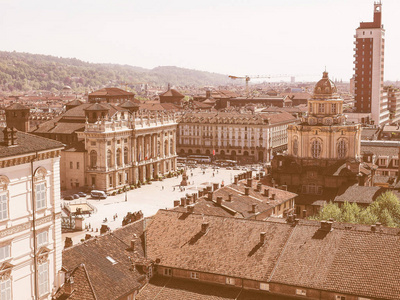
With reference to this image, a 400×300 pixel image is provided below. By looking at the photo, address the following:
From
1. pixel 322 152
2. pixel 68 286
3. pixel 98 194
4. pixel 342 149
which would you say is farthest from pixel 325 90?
pixel 68 286

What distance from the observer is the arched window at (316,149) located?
389 feet

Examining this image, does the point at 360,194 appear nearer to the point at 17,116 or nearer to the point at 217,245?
the point at 217,245

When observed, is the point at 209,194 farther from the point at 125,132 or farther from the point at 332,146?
the point at 125,132

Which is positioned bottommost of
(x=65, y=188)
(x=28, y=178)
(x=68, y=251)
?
(x=65, y=188)

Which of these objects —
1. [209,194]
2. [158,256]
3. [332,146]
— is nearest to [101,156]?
[332,146]

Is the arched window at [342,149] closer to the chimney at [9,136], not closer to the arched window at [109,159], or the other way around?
the arched window at [109,159]

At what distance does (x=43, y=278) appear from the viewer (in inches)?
1769

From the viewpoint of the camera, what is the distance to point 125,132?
14925 cm

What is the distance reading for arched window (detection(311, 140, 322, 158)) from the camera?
389ft

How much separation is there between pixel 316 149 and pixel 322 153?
5.05ft

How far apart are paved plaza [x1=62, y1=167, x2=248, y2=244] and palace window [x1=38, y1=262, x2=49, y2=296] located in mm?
48019

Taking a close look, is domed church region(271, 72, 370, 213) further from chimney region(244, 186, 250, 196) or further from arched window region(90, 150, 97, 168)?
arched window region(90, 150, 97, 168)

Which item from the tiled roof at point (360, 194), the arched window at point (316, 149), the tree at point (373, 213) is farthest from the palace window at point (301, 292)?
the arched window at point (316, 149)

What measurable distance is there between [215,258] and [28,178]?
18776mm
